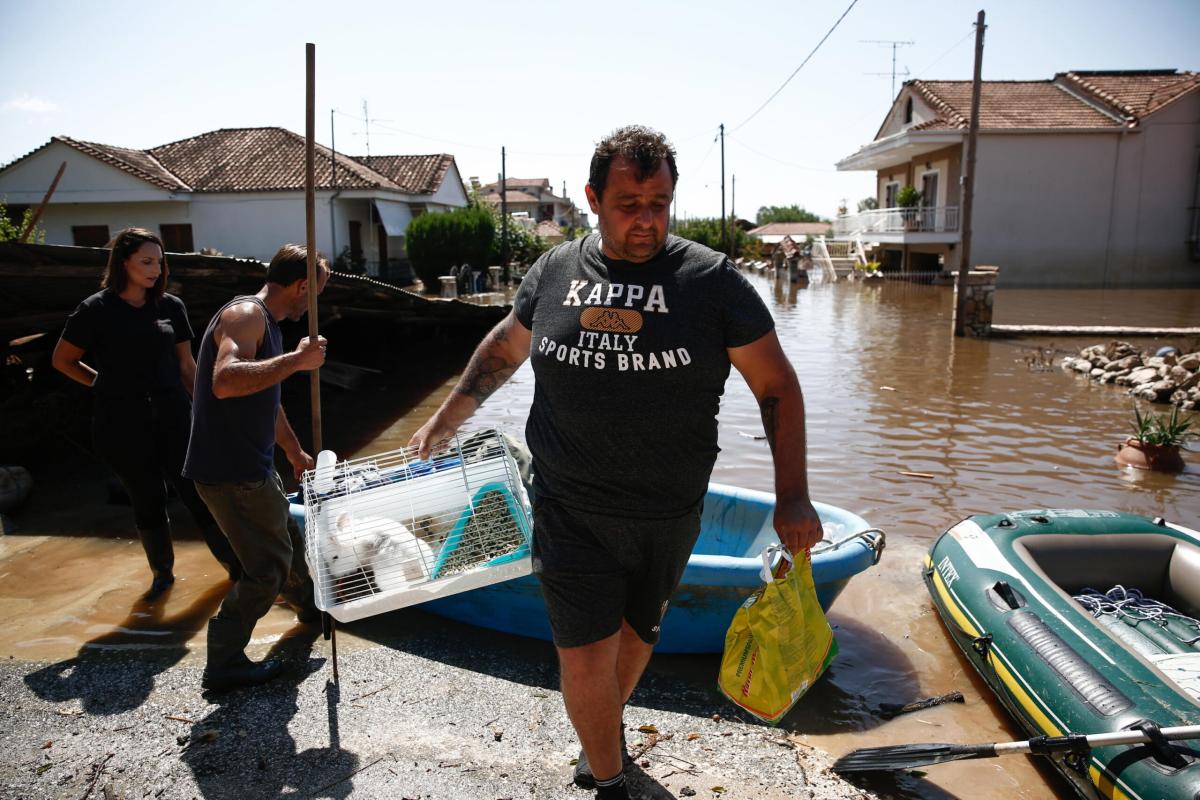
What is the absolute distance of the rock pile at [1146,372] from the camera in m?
11.3

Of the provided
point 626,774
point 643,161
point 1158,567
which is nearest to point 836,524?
point 1158,567

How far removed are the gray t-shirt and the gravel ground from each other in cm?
121

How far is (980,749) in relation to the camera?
3.21 metres

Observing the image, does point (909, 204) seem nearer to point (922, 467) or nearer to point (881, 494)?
point (922, 467)

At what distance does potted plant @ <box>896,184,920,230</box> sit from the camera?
29770mm

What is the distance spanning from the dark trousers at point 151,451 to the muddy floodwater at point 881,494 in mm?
556

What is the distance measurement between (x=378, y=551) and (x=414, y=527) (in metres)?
0.20

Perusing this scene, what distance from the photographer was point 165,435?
184 inches

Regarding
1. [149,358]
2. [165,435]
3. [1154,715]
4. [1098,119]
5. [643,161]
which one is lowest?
[1154,715]

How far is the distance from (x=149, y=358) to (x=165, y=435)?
42 centimetres

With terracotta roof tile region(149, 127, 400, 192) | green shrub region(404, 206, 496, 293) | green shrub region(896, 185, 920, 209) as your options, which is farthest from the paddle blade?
green shrub region(896, 185, 920, 209)

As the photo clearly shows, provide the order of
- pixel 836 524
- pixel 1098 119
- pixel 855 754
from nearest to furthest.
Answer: pixel 855 754 < pixel 836 524 < pixel 1098 119

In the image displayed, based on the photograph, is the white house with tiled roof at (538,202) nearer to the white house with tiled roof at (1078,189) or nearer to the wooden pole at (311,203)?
the white house with tiled roof at (1078,189)

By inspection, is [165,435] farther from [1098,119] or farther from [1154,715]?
[1098,119]
